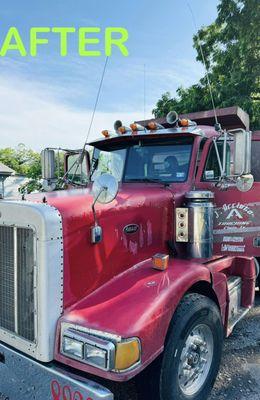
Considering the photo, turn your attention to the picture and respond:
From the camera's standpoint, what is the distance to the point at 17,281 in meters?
2.47

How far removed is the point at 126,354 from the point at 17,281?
902mm

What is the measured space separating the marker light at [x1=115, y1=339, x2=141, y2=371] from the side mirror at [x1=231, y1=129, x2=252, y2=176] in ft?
6.46

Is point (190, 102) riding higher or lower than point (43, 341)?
higher

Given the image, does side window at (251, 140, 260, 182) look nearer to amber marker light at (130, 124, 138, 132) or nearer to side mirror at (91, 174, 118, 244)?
amber marker light at (130, 124, 138, 132)

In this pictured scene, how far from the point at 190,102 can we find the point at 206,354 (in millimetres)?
10797

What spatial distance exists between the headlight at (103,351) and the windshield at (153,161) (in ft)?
6.40

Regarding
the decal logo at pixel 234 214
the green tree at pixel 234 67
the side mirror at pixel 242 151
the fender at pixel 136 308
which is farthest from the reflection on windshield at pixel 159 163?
the green tree at pixel 234 67

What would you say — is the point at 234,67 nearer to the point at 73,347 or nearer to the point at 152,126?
the point at 152,126

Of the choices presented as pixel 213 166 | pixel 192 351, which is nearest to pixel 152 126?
pixel 213 166

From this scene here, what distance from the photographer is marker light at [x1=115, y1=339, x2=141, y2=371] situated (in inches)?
83.2

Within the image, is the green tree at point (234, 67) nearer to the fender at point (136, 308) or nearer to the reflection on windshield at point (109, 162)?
the reflection on windshield at point (109, 162)

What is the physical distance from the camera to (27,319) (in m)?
2.44

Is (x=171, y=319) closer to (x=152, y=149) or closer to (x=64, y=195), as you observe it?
(x=64, y=195)

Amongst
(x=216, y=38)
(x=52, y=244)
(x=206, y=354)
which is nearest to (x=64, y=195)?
(x=52, y=244)
